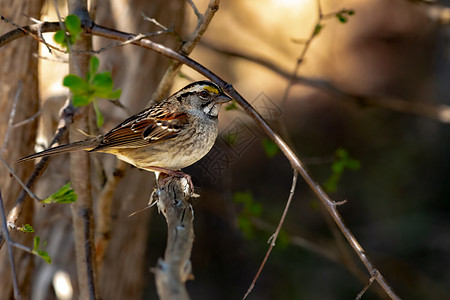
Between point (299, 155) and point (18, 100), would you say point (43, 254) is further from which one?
point (299, 155)

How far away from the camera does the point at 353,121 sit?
8.27m

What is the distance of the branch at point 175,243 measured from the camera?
1.76 meters

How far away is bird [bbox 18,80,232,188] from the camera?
143 inches

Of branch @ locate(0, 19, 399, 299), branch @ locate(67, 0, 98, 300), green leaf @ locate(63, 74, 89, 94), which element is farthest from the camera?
branch @ locate(67, 0, 98, 300)

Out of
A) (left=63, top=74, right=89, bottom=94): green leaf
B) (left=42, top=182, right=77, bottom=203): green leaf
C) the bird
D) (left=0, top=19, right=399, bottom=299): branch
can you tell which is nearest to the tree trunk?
the bird

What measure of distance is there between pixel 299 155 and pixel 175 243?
4743 millimetres

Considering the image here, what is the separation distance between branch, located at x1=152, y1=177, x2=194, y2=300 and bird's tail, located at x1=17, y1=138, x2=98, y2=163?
0.65m

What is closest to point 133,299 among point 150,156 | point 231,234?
point 150,156

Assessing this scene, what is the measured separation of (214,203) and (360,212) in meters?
2.06

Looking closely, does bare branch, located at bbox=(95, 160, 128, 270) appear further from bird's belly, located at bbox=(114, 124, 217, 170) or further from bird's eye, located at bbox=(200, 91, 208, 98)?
bird's eye, located at bbox=(200, 91, 208, 98)

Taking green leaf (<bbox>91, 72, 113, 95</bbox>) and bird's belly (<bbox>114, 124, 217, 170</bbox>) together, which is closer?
green leaf (<bbox>91, 72, 113, 95</bbox>)

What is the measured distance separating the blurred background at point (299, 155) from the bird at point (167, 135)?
264 mm

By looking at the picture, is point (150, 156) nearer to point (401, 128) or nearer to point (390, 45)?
point (401, 128)

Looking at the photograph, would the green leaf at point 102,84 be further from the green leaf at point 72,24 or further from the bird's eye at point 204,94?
the bird's eye at point 204,94
